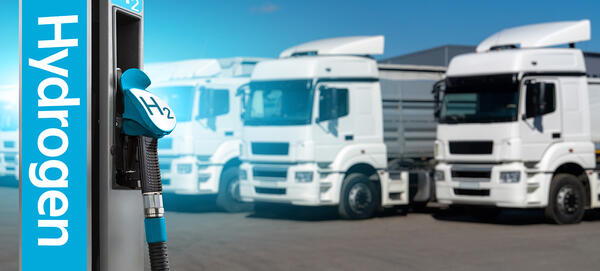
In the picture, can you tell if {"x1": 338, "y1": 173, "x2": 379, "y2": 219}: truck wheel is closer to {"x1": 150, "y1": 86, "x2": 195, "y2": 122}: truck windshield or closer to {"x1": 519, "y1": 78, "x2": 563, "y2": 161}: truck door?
{"x1": 519, "y1": 78, "x2": 563, "y2": 161}: truck door

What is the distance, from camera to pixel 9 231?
12.0m

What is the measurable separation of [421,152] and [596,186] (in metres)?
3.69

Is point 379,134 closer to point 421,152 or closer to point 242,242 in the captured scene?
point 421,152

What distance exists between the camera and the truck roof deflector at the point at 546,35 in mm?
13812

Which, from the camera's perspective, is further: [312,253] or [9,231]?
[9,231]

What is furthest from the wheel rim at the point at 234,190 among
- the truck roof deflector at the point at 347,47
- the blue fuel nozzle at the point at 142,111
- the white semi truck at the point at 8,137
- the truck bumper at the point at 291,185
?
the blue fuel nozzle at the point at 142,111

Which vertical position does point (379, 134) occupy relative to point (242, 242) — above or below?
above

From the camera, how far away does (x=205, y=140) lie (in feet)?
51.4

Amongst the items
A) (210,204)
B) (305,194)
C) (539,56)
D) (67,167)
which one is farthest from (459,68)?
(67,167)

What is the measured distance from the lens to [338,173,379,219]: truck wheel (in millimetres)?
14172

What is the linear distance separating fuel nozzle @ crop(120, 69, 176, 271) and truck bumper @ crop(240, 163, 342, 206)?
35.9 feet

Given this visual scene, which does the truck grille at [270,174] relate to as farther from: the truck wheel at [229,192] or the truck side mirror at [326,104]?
the truck wheel at [229,192]

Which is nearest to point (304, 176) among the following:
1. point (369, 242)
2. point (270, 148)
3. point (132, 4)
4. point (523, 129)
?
point (270, 148)

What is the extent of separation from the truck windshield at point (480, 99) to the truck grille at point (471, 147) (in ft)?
1.30
